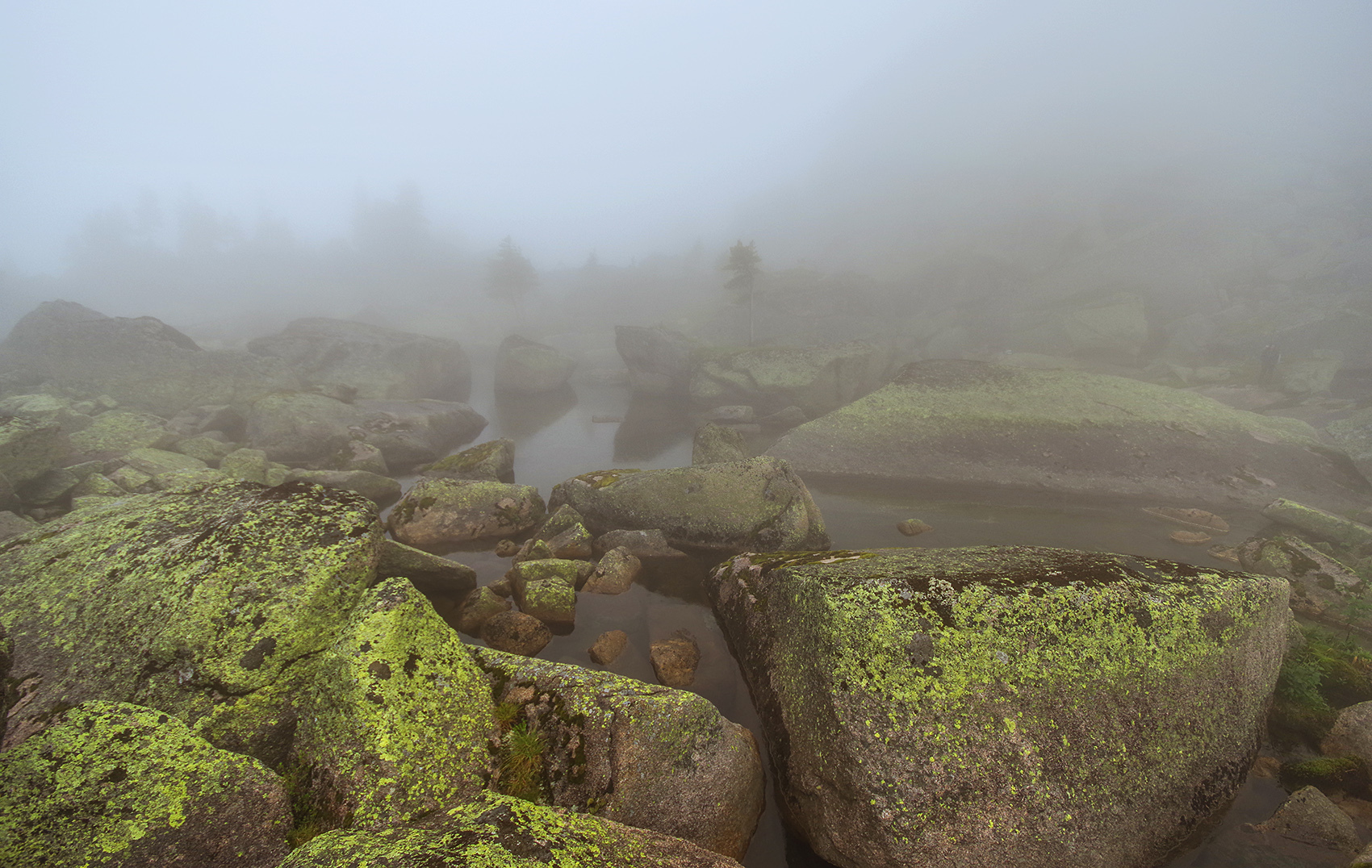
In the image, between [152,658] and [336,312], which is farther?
[336,312]

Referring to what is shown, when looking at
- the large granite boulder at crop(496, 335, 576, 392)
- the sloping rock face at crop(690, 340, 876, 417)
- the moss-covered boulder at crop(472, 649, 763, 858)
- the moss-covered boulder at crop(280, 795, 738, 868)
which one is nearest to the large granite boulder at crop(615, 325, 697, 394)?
the sloping rock face at crop(690, 340, 876, 417)

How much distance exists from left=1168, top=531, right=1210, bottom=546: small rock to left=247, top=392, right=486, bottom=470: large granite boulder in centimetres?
2971

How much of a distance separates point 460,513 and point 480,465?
5.33m

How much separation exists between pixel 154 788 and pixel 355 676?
1.44 m

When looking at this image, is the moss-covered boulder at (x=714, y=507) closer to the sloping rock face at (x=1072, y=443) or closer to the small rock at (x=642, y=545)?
the small rock at (x=642, y=545)

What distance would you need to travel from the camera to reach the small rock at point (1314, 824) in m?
5.50

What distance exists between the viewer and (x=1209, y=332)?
36.1 metres

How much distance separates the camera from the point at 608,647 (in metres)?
9.05

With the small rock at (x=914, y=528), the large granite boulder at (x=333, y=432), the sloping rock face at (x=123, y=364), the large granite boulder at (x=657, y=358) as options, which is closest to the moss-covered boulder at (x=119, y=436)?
the large granite boulder at (x=333, y=432)

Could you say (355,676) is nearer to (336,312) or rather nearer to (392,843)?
(392,843)

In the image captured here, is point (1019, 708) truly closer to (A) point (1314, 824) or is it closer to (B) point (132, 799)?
(A) point (1314, 824)

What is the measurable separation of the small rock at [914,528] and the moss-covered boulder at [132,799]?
15.4 meters

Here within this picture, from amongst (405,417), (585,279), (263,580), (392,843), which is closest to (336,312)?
(585,279)

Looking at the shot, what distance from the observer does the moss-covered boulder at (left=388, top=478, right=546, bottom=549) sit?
44.5 feet
